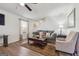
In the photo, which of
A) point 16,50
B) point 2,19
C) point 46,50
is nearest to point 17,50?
point 16,50

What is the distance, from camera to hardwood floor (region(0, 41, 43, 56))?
4.92ft

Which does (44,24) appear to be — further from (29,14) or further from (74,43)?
(74,43)

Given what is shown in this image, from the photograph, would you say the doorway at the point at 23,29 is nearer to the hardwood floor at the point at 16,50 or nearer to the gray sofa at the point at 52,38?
the hardwood floor at the point at 16,50

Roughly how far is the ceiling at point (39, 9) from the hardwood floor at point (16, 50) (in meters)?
0.62

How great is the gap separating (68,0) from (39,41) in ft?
3.20

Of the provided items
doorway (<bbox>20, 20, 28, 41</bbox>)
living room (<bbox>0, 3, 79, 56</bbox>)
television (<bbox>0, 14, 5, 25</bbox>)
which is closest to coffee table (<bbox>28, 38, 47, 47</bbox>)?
living room (<bbox>0, 3, 79, 56</bbox>)

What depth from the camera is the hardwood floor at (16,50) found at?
1.50 m

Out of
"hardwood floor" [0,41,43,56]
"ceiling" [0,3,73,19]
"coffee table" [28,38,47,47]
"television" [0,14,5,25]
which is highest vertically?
"ceiling" [0,3,73,19]

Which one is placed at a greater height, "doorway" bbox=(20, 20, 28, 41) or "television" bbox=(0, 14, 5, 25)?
"television" bbox=(0, 14, 5, 25)

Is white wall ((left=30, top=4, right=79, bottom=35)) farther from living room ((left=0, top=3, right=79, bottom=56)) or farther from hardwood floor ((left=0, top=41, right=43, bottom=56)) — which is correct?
hardwood floor ((left=0, top=41, right=43, bottom=56))

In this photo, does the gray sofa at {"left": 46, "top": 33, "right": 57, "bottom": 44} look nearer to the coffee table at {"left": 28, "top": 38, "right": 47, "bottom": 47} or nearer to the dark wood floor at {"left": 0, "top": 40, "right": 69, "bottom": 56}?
the coffee table at {"left": 28, "top": 38, "right": 47, "bottom": 47}

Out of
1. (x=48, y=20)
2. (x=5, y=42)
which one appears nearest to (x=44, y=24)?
(x=48, y=20)

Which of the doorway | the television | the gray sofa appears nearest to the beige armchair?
the gray sofa

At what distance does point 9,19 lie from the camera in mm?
1525
